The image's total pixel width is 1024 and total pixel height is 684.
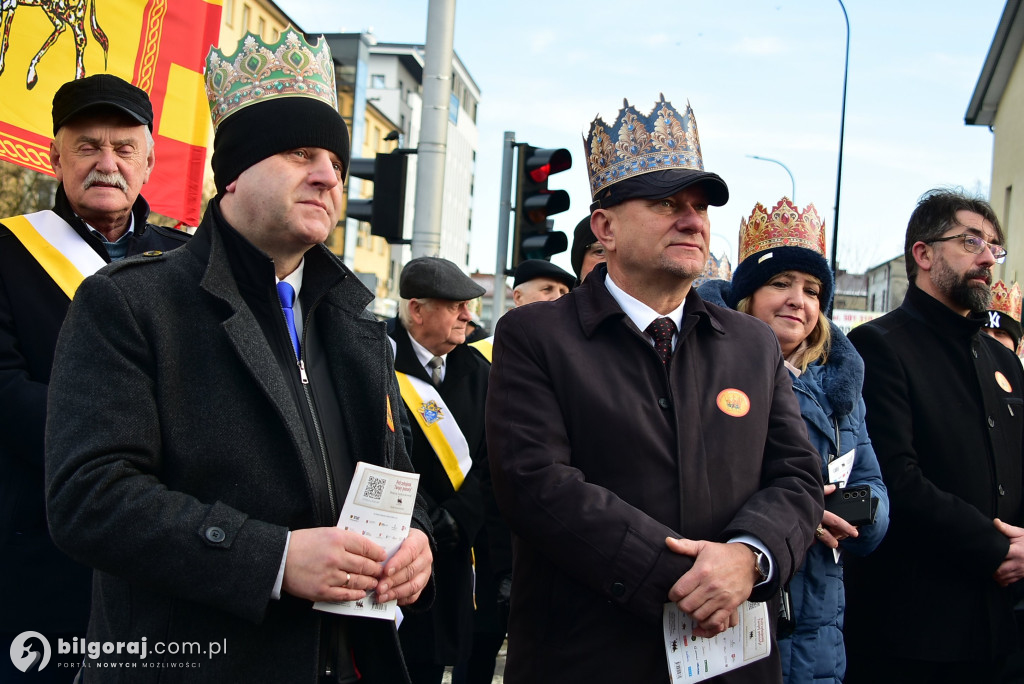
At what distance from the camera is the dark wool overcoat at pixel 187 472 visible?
2008mm

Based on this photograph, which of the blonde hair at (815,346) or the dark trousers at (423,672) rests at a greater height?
the blonde hair at (815,346)

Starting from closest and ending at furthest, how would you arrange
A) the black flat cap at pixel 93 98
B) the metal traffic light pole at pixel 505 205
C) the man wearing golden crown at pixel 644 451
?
the man wearing golden crown at pixel 644 451 < the black flat cap at pixel 93 98 < the metal traffic light pole at pixel 505 205

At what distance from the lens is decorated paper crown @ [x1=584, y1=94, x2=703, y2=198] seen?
306cm

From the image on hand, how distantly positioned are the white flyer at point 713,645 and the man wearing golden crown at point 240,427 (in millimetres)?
669

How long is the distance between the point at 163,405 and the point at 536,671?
4.16 ft

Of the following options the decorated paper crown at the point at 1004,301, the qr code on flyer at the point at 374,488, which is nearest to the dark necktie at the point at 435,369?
the qr code on flyer at the point at 374,488

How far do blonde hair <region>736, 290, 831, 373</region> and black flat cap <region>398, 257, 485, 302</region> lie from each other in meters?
1.65

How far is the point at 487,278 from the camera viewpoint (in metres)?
83.5

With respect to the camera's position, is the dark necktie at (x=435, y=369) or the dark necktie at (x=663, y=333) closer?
the dark necktie at (x=663, y=333)

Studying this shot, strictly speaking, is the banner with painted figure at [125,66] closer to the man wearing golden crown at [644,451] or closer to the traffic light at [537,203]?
the man wearing golden crown at [644,451]

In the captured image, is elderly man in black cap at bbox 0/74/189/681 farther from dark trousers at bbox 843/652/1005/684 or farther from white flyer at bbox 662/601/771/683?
dark trousers at bbox 843/652/1005/684

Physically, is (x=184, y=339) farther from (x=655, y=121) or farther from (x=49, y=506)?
(x=655, y=121)

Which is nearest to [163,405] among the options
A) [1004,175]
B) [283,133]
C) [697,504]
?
[283,133]

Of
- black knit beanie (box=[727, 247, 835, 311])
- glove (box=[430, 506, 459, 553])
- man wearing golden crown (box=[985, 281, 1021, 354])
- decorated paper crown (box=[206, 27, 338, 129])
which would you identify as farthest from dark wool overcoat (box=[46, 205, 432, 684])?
man wearing golden crown (box=[985, 281, 1021, 354])
